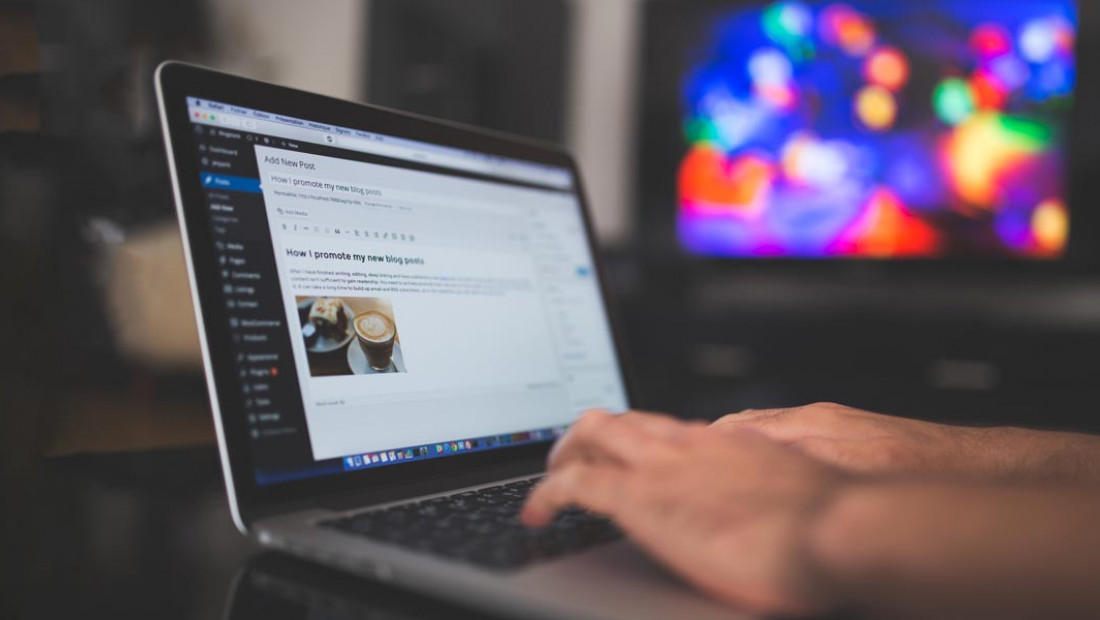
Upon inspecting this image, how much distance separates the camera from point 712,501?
1.22 feet

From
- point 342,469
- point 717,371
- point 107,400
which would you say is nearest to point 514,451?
point 342,469

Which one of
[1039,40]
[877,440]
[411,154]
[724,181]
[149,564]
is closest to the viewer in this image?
[149,564]

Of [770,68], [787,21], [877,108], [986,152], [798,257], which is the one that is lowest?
[798,257]

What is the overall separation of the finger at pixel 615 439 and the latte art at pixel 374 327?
193 mm

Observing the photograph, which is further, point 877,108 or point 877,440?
point 877,108

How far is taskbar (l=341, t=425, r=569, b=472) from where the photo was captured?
0.55m

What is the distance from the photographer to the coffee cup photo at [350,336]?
55 cm

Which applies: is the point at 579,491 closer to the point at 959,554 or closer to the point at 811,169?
the point at 959,554

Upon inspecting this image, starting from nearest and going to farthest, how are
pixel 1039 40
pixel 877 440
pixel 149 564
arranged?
pixel 149 564, pixel 877 440, pixel 1039 40

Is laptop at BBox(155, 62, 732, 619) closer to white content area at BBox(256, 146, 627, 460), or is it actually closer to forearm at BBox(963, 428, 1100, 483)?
white content area at BBox(256, 146, 627, 460)

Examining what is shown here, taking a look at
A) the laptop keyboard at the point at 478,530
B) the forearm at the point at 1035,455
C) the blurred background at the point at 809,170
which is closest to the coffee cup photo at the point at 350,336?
the laptop keyboard at the point at 478,530

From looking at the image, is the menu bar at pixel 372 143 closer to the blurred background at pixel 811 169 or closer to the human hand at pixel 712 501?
the human hand at pixel 712 501

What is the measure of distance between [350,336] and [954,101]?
7.63 ft

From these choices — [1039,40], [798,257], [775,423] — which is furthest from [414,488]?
[1039,40]
